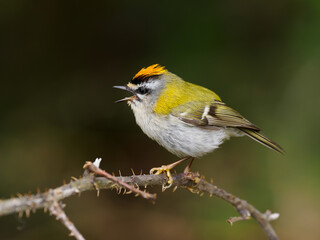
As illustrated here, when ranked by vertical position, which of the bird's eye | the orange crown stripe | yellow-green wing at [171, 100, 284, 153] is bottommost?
yellow-green wing at [171, 100, 284, 153]

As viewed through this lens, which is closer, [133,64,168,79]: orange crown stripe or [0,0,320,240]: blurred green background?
[133,64,168,79]: orange crown stripe

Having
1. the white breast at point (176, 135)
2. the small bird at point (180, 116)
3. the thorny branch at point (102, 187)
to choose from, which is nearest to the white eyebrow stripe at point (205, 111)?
the small bird at point (180, 116)

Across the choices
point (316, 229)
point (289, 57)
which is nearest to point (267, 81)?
point (289, 57)

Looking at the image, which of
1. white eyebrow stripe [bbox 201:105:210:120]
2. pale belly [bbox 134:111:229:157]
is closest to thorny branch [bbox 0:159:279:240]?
pale belly [bbox 134:111:229:157]

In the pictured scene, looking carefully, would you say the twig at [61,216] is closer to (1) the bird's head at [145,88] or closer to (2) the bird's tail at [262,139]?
(1) the bird's head at [145,88]

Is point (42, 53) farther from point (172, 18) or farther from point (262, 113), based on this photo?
point (262, 113)

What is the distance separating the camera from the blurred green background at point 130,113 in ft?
13.7

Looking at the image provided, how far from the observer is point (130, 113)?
4824 mm

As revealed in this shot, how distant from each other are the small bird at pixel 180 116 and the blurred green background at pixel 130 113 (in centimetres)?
Result: 106

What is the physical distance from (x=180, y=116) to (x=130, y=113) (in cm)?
175

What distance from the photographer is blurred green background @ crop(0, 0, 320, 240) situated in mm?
4188

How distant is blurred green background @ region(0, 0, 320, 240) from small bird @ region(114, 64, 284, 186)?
1060mm

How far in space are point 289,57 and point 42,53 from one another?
2.80 m

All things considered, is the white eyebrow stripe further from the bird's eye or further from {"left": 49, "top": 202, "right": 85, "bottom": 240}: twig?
{"left": 49, "top": 202, "right": 85, "bottom": 240}: twig
